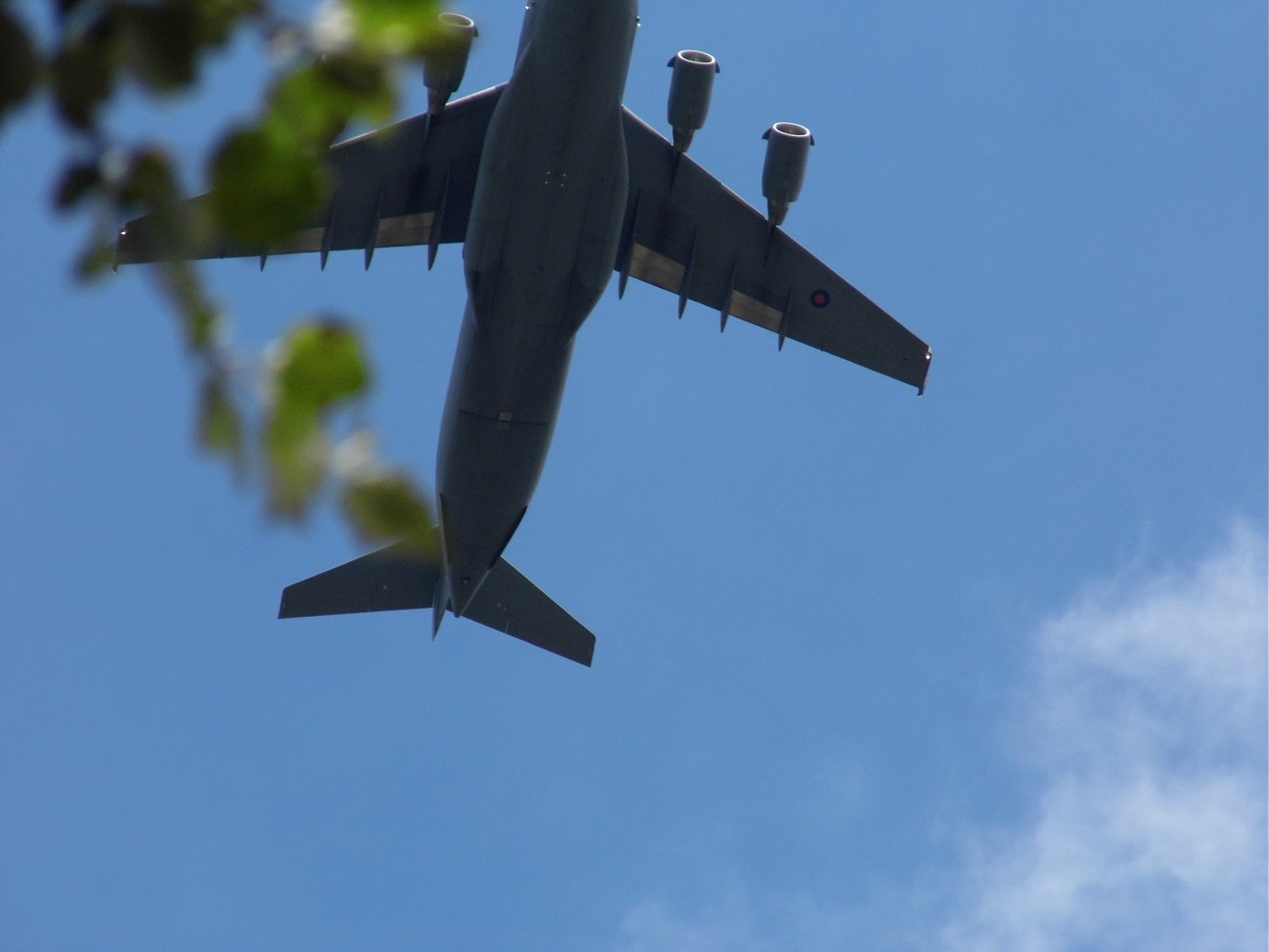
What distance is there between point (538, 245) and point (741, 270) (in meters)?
5.79

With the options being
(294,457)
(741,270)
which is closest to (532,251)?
(741,270)

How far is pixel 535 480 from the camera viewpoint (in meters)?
19.4

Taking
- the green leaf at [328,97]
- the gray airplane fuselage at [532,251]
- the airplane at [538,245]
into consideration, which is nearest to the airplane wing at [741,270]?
the airplane at [538,245]

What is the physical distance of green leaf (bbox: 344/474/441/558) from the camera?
1248 mm

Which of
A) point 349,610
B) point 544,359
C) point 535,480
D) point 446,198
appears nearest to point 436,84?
point 446,198

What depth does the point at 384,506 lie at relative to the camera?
125 cm

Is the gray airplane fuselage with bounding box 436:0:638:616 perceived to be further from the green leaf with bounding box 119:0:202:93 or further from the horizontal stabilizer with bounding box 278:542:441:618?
the green leaf with bounding box 119:0:202:93

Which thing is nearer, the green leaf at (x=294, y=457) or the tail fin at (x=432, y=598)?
the green leaf at (x=294, y=457)

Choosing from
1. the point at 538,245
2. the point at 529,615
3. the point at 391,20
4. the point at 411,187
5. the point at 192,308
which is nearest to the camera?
the point at 391,20

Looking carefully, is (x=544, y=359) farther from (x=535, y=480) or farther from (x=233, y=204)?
(x=233, y=204)

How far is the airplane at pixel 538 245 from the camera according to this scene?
16.7 m

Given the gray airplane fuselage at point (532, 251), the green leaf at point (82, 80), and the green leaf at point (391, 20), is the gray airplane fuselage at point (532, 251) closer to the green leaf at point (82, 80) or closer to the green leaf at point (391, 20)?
the green leaf at point (82, 80)

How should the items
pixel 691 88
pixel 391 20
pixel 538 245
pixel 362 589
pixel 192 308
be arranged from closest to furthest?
1. pixel 391 20
2. pixel 192 308
3. pixel 538 245
4. pixel 691 88
5. pixel 362 589

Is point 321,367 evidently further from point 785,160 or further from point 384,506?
point 785,160
